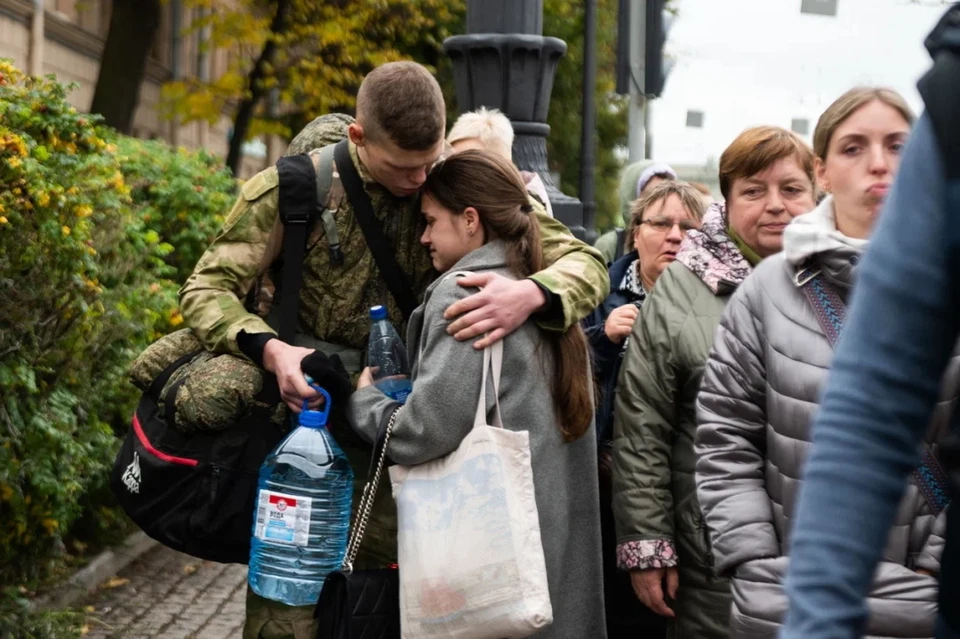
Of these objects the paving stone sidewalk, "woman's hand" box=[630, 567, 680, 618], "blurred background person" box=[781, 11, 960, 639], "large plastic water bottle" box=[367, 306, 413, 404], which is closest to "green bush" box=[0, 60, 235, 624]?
the paving stone sidewalk

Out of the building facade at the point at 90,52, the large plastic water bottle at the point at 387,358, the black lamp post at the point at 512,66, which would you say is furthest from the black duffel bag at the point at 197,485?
the building facade at the point at 90,52

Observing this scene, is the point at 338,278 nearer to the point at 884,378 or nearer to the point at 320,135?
the point at 320,135

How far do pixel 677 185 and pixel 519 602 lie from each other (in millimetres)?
2348

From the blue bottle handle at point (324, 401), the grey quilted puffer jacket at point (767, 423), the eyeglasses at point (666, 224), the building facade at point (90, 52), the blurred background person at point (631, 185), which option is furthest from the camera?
Answer: the building facade at point (90, 52)

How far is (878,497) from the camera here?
4.50ft

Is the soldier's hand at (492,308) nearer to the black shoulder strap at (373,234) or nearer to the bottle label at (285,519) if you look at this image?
the black shoulder strap at (373,234)

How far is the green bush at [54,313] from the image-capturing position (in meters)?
5.54

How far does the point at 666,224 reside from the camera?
17.6ft

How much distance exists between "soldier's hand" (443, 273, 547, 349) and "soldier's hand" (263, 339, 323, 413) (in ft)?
1.33

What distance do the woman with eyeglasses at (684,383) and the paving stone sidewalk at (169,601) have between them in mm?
3546

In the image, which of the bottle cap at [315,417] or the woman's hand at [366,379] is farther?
the woman's hand at [366,379]

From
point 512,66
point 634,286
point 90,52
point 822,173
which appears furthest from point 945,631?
point 90,52

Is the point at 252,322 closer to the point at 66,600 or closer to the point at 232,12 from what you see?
the point at 66,600

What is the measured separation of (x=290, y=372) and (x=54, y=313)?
7.77 feet
